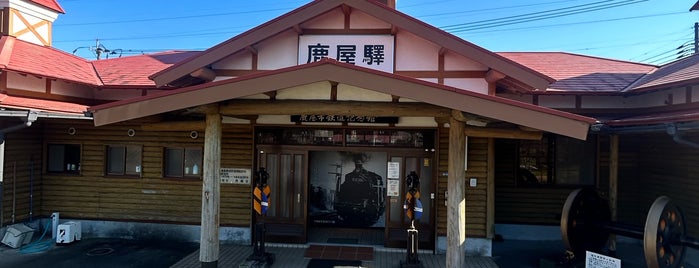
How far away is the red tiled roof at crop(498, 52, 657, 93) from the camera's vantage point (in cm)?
801

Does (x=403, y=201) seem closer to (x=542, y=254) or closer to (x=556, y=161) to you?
(x=542, y=254)

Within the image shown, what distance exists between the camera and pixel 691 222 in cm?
682

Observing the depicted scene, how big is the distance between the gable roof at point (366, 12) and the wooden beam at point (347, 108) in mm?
1791

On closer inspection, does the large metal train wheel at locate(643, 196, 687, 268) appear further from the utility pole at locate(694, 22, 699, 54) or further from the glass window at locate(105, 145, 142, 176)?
the utility pole at locate(694, 22, 699, 54)

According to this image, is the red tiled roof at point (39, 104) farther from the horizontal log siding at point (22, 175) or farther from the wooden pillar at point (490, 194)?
the wooden pillar at point (490, 194)

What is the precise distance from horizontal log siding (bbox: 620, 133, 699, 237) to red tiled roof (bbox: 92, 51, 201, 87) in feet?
33.3

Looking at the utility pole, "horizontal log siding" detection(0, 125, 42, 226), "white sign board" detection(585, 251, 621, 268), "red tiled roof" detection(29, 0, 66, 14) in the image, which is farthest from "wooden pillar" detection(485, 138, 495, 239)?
the utility pole

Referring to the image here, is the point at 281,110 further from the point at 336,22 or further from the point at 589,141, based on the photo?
the point at 589,141

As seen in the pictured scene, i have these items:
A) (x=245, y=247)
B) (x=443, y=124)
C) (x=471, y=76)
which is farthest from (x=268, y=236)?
(x=471, y=76)

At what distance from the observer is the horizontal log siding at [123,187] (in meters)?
7.81

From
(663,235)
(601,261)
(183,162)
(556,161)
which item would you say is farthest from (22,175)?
(663,235)

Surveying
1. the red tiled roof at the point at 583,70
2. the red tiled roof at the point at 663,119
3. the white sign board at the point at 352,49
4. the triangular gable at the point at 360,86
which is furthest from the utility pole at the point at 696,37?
the triangular gable at the point at 360,86

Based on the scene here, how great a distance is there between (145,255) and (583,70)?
10266mm

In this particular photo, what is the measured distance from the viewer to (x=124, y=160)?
8.05 meters
